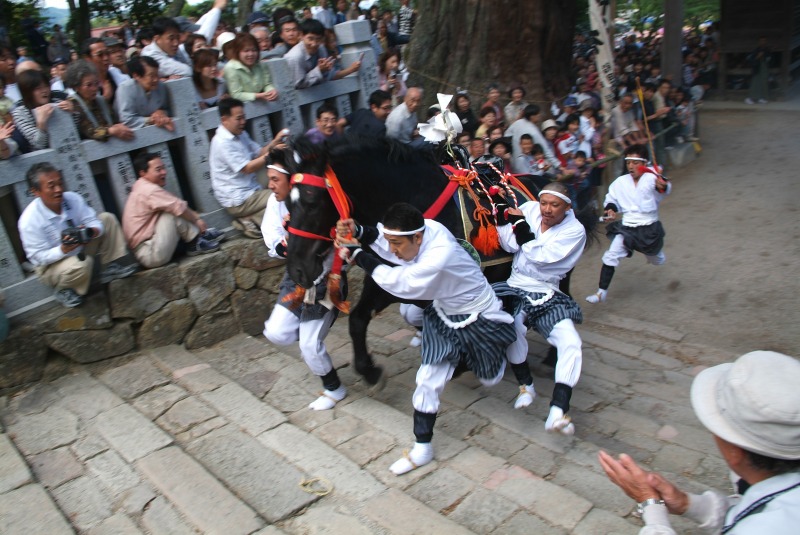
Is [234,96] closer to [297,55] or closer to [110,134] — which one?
[297,55]

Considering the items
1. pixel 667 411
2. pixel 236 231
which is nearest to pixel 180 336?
pixel 236 231

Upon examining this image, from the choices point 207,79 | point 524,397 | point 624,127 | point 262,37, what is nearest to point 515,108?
point 624,127

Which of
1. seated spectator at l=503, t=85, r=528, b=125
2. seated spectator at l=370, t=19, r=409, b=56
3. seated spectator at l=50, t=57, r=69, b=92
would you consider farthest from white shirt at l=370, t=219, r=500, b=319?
seated spectator at l=370, t=19, r=409, b=56

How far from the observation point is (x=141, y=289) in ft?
17.8

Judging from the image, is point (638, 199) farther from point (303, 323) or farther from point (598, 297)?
point (303, 323)

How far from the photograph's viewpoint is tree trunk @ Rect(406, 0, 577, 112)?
11.0 m

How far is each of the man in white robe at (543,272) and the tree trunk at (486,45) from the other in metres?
6.77

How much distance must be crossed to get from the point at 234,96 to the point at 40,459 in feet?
→ 12.3

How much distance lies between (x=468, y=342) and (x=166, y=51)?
15.4ft

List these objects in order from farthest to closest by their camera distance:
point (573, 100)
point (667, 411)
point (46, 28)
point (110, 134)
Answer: point (46, 28) → point (573, 100) → point (110, 134) → point (667, 411)

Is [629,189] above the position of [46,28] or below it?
below

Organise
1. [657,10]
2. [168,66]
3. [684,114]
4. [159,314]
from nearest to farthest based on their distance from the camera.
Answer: [159,314] → [168,66] → [684,114] → [657,10]

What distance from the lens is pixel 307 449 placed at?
4137 millimetres

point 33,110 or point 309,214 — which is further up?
point 33,110
